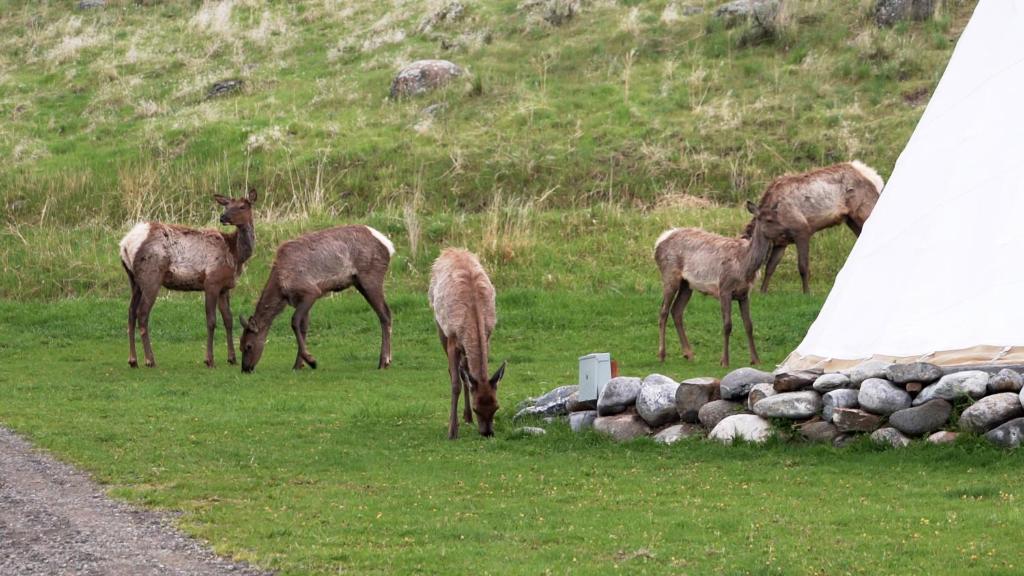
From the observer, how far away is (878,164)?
2927 centimetres

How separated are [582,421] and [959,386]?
A: 4026 mm

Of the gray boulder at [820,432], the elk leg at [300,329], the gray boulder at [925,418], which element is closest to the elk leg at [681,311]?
the elk leg at [300,329]

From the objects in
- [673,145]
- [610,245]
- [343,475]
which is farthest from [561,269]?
[343,475]

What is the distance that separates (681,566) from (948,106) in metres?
8.83

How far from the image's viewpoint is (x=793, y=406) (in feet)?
42.9

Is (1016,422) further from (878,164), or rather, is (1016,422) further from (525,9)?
(525,9)

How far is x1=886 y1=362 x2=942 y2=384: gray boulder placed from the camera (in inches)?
495

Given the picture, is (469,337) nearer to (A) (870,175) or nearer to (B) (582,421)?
(B) (582,421)

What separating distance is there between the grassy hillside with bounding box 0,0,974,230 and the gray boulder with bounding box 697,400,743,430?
611 inches

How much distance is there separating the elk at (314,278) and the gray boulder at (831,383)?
28.8 feet

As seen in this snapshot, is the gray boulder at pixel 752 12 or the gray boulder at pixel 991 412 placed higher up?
the gray boulder at pixel 752 12

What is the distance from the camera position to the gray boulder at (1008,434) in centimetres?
1193

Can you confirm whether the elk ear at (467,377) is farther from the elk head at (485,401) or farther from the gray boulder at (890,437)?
the gray boulder at (890,437)

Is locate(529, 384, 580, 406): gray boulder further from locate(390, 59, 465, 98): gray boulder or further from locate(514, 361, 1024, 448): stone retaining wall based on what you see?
locate(390, 59, 465, 98): gray boulder
